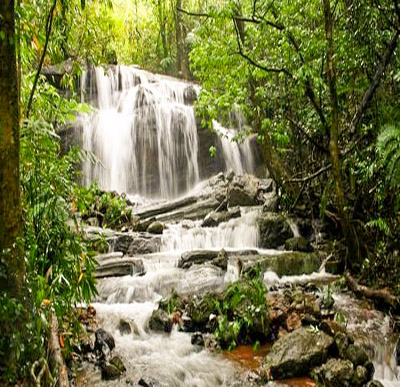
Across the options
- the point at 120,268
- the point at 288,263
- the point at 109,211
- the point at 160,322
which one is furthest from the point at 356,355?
the point at 109,211

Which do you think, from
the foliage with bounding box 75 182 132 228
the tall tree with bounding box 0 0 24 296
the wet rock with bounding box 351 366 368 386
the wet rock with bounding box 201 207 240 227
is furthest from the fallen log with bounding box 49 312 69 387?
the wet rock with bounding box 201 207 240 227

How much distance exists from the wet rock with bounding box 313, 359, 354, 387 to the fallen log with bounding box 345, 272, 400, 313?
5.50ft

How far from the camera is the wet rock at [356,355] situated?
12.5ft

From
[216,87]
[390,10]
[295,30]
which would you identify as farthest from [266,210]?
[390,10]

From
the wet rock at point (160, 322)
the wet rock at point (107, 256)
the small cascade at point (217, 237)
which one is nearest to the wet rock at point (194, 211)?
the small cascade at point (217, 237)

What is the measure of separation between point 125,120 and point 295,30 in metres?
9.79

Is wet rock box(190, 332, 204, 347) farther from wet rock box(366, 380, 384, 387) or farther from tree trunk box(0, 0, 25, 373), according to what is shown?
tree trunk box(0, 0, 25, 373)

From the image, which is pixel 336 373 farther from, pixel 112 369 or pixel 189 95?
pixel 189 95

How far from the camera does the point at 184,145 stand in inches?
604

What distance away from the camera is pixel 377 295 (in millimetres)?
5320

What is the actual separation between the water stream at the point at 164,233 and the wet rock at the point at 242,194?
580 mm

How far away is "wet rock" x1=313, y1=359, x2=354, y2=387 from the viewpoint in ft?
11.6

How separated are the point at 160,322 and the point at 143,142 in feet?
35.5

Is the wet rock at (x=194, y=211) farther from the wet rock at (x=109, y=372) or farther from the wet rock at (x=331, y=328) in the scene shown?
the wet rock at (x=109, y=372)
